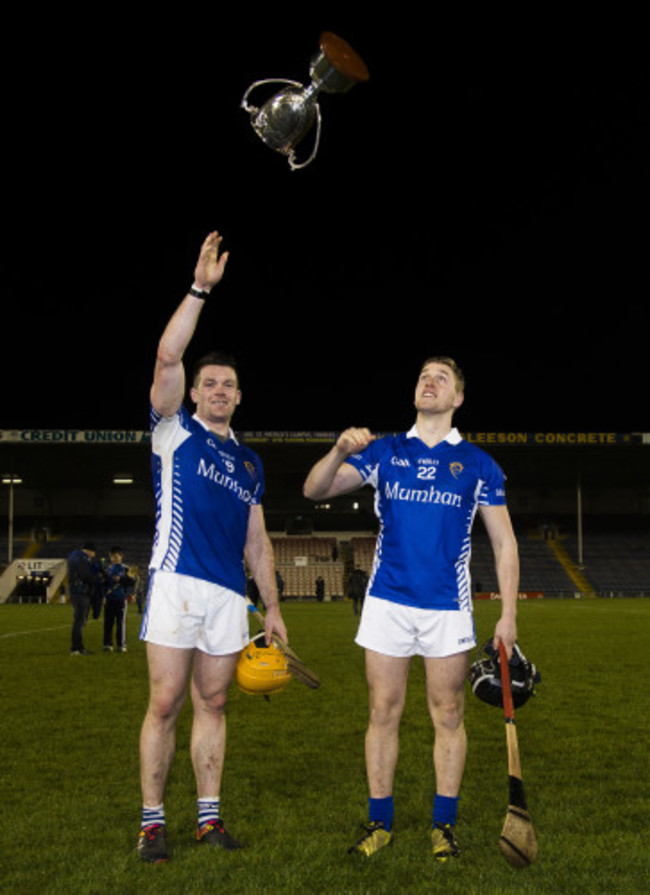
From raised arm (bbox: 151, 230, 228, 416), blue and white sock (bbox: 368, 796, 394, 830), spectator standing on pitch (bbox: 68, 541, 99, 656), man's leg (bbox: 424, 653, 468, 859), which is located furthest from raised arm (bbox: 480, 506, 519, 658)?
spectator standing on pitch (bbox: 68, 541, 99, 656)

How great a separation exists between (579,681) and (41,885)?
9.08m

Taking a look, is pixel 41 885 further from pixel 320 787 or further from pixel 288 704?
pixel 288 704

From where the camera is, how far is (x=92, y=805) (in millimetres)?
5605

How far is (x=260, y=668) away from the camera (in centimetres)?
504

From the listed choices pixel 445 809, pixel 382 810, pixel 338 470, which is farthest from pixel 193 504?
pixel 445 809

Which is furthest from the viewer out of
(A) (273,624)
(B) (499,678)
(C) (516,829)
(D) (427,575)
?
(A) (273,624)

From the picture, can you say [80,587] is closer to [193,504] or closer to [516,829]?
[193,504]

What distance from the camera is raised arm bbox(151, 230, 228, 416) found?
14.5 ft

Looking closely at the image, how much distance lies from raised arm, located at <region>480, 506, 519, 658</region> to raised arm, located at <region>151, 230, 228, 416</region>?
1870 millimetres

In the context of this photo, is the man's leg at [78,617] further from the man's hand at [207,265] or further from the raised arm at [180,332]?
the man's hand at [207,265]

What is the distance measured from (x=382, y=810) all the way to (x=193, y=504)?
1.95 meters

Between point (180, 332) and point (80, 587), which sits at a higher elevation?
point (180, 332)

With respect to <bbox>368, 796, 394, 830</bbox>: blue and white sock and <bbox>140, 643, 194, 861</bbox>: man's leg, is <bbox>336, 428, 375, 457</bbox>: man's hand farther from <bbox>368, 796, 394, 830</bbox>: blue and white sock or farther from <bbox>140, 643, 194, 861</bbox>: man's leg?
<bbox>368, 796, 394, 830</bbox>: blue and white sock

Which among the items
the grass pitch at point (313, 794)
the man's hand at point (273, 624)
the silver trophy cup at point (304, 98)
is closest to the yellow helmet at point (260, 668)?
the man's hand at point (273, 624)
